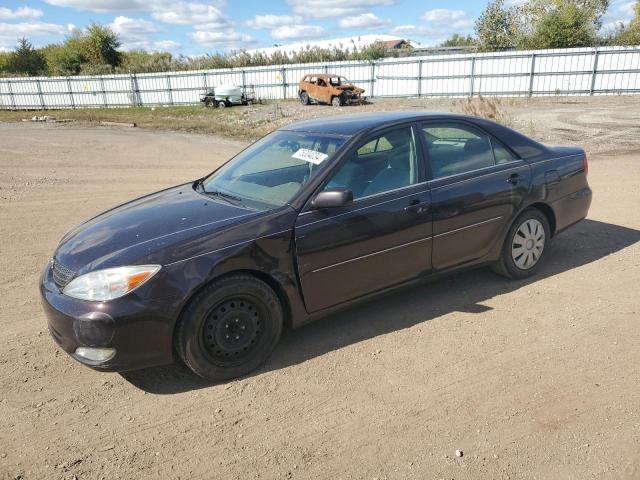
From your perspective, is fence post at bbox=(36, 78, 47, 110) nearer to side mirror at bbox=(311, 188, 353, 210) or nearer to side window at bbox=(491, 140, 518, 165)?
side window at bbox=(491, 140, 518, 165)

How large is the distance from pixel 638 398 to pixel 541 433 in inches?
29.4

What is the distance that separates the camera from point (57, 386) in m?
3.47

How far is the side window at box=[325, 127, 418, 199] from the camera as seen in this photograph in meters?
3.89

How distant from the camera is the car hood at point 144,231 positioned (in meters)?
3.25

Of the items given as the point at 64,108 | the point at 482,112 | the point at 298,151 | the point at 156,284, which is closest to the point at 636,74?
the point at 482,112

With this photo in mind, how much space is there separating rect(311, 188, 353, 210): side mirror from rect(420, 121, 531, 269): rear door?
929 mm

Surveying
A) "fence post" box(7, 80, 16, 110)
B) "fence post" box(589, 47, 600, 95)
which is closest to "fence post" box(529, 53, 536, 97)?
"fence post" box(589, 47, 600, 95)

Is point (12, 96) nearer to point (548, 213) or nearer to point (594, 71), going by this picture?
point (594, 71)

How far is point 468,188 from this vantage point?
437 centimetres

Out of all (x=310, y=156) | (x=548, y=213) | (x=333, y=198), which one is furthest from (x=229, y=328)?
(x=548, y=213)

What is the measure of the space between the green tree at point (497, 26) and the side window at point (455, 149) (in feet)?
127

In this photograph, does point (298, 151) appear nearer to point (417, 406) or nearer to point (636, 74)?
point (417, 406)

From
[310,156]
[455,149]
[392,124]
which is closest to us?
[310,156]

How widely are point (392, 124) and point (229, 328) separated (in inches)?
83.3
